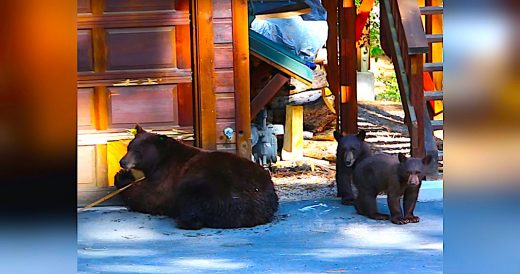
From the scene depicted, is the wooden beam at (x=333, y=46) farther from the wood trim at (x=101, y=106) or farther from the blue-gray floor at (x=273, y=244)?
the wood trim at (x=101, y=106)

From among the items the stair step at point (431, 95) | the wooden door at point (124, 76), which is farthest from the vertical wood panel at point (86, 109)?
the stair step at point (431, 95)

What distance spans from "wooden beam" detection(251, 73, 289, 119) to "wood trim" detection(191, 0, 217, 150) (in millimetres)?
2719

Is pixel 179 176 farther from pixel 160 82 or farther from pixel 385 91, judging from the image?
pixel 385 91

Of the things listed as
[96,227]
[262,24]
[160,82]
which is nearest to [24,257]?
[96,227]

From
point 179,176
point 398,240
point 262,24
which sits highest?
point 262,24

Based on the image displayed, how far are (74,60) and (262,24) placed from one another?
35.6 feet

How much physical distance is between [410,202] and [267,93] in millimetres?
3774

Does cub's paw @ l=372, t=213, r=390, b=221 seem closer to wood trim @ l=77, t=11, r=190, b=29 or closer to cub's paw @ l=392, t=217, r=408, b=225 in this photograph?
cub's paw @ l=392, t=217, r=408, b=225

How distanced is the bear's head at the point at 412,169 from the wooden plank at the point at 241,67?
59.8 inches

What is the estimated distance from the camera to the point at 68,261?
1920 mm

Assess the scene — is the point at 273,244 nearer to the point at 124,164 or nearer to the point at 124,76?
the point at 124,164

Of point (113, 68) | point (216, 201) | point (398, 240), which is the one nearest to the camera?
point (398, 240)

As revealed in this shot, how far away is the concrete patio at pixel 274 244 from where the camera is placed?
5199 mm

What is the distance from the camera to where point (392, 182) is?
21.5 ft
